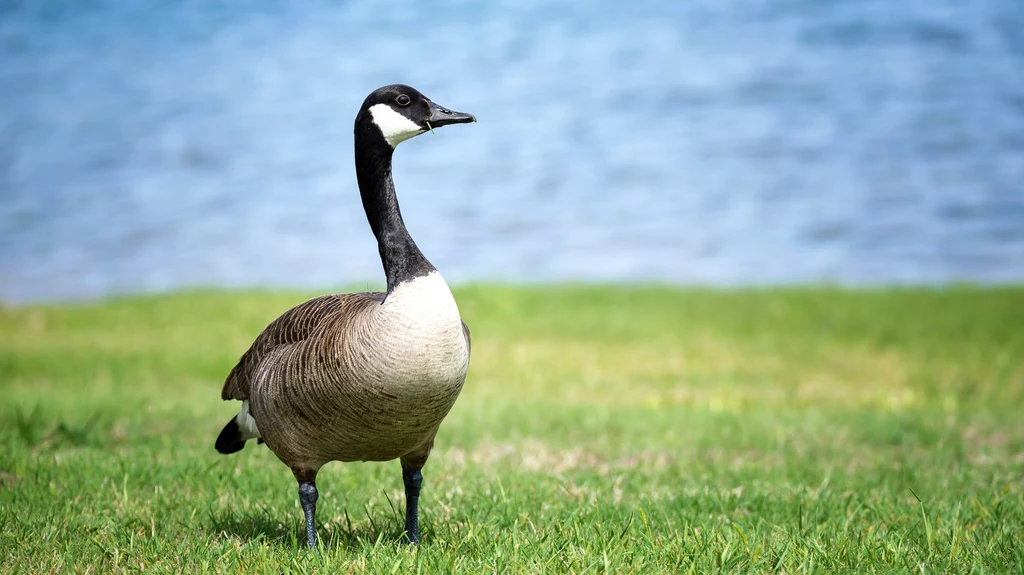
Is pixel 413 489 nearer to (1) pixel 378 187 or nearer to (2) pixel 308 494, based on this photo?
(2) pixel 308 494

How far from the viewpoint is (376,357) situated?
14.6ft

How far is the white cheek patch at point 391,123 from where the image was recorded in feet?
16.0

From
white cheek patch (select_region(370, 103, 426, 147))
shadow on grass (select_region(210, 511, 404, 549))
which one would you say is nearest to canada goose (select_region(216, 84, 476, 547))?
white cheek patch (select_region(370, 103, 426, 147))

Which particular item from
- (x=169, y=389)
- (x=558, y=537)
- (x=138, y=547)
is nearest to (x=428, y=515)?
(x=558, y=537)

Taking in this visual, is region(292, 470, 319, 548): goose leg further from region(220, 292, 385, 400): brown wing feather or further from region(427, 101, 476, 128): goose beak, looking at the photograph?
region(427, 101, 476, 128): goose beak

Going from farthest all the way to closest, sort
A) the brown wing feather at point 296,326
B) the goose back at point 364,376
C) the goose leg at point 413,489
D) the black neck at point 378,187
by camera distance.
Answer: the goose leg at point 413,489
the brown wing feather at point 296,326
the black neck at point 378,187
the goose back at point 364,376

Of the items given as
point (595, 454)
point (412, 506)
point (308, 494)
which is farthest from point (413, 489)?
point (595, 454)

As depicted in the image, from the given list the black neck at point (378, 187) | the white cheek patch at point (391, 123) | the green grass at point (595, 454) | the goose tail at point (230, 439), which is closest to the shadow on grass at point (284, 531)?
the green grass at point (595, 454)

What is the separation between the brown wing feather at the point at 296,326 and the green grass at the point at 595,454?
0.93m

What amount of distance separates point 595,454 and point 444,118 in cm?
464

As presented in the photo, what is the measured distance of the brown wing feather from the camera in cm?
504

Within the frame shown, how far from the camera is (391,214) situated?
4906mm

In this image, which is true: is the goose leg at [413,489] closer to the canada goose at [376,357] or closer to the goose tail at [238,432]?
the canada goose at [376,357]

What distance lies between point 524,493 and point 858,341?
12679mm
